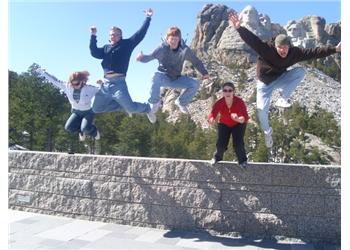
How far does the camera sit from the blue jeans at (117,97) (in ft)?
18.3

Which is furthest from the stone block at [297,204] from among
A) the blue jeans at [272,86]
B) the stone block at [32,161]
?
the stone block at [32,161]

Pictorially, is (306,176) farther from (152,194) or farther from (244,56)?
(244,56)

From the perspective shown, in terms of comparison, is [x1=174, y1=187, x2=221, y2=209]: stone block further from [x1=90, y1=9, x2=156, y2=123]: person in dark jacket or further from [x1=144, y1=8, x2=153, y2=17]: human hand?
[x1=144, y1=8, x2=153, y2=17]: human hand

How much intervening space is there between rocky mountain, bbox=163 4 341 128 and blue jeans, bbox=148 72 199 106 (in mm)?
51307

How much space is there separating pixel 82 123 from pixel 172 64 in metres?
1.79

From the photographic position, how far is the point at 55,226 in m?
5.68

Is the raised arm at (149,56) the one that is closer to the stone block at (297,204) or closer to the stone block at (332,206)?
the stone block at (297,204)

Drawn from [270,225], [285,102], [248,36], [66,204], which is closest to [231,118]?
[285,102]

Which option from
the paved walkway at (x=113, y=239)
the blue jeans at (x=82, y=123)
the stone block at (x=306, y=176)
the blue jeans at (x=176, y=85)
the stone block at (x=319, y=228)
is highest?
the blue jeans at (x=176, y=85)

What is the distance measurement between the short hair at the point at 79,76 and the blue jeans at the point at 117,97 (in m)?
0.38

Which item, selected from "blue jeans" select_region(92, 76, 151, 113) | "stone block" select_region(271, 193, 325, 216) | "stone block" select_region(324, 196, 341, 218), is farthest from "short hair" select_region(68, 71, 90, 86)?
"stone block" select_region(324, 196, 341, 218)

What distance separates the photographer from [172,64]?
213 inches

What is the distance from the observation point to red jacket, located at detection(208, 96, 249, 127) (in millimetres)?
5113

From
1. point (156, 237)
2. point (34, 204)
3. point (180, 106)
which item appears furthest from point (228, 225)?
point (34, 204)
